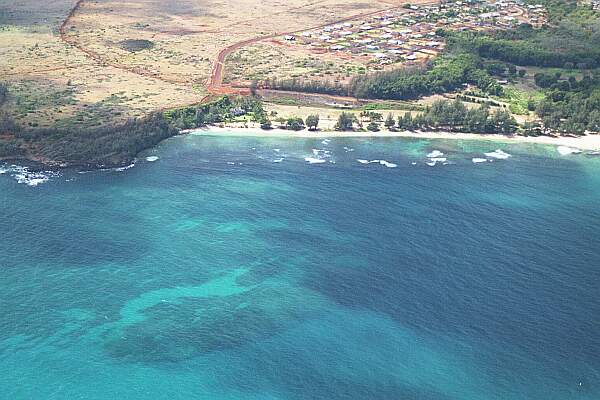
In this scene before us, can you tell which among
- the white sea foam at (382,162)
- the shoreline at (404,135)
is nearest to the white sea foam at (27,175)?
the shoreline at (404,135)

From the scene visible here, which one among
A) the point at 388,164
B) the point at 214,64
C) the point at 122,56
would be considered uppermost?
the point at 122,56

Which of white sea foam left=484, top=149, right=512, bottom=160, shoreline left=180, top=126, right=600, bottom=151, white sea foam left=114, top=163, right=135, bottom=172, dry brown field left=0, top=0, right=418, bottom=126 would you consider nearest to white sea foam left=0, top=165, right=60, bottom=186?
white sea foam left=114, top=163, right=135, bottom=172

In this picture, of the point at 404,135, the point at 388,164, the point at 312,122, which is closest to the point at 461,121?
the point at 404,135

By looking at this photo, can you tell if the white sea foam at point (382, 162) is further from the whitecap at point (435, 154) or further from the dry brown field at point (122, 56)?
the dry brown field at point (122, 56)

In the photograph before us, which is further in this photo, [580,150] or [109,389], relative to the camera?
[580,150]

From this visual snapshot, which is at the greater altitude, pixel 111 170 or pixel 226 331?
pixel 111 170

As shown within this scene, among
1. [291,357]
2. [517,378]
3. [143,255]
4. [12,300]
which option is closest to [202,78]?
[143,255]

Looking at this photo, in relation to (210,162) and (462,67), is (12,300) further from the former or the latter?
(462,67)

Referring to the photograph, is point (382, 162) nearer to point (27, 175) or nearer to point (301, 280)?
point (301, 280)
